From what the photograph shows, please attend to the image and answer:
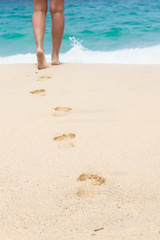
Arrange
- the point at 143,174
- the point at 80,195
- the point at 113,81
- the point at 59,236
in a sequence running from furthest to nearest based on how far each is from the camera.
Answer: the point at 113,81 < the point at 143,174 < the point at 80,195 < the point at 59,236

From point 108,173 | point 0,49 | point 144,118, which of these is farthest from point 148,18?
point 108,173

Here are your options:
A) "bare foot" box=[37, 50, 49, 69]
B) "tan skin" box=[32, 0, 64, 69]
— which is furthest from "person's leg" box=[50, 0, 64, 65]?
"bare foot" box=[37, 50, 49, 69]

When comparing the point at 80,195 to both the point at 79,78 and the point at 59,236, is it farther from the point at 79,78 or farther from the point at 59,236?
the point at 79,78

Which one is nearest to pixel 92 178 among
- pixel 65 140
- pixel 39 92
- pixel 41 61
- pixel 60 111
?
pixel 65 140

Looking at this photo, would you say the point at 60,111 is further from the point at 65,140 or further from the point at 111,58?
the point at 111,58

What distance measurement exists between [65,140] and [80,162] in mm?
220

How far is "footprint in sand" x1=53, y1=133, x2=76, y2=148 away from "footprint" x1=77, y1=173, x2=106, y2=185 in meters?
0.24

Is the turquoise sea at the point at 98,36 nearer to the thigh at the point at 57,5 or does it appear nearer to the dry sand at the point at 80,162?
the thigh at the point at 57,5

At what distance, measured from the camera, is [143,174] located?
1.08m

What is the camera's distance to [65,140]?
136cm

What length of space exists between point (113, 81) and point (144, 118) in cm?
77

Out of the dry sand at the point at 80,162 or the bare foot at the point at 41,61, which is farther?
the bare foot at the point at 41,61

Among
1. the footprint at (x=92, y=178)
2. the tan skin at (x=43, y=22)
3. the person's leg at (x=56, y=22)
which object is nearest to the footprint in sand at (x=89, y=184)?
the footprint at (x=92, y=178)

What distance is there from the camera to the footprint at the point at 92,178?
3.40ft
